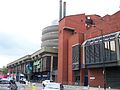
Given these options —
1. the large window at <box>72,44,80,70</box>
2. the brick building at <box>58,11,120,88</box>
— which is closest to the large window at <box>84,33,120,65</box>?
the brick building at <box>58,11,120,88</box>

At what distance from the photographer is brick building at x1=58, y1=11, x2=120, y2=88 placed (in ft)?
205

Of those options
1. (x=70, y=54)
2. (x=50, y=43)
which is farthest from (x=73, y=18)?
(x=50, y=43)

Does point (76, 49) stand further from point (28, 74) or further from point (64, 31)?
point (28, 74)

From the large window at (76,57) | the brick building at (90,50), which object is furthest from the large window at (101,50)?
the large window at (76,57)

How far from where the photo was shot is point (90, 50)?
71.1 metres

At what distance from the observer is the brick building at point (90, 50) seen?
205 ft

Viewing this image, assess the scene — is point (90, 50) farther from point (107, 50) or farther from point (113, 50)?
point (113, 50)

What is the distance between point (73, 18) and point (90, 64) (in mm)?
26285

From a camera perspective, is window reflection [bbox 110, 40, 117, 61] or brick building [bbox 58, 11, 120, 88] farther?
brick building [bbox 58, 11, 120, 88]

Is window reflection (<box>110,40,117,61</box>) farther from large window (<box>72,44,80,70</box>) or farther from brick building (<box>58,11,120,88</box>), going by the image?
large window (<box>72,44,80,70</box>)

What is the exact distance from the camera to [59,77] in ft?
300

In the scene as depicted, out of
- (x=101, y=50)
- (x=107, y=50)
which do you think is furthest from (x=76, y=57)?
(x=107, y=50)

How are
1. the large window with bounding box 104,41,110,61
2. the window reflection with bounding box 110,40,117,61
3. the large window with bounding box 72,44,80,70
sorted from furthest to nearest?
the large window with bounding box 72,44,80,70 → the large window with bounding box 104,41,110,61 → the window reflection with bounding box 110,40,117,61

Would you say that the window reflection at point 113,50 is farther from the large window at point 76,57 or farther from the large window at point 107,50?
the large window at point 76,57
